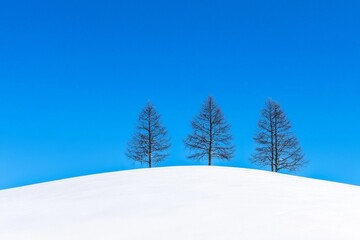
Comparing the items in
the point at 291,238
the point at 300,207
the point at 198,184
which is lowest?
the point at 291,238

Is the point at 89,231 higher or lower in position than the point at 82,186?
lower

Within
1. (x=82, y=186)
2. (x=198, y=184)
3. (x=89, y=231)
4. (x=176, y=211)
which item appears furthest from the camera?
(x=82, y=186)

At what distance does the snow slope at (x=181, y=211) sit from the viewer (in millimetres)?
6547

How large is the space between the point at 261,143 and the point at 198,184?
14.9 metres

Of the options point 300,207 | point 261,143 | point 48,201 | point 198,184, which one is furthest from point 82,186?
point 261,143

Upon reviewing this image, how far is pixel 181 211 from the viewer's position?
7.94m

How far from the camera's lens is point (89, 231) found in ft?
22.4

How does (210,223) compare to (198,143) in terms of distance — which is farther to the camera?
(198,143)

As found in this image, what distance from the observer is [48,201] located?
33.5 feet

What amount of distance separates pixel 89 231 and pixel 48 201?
400 centimetres

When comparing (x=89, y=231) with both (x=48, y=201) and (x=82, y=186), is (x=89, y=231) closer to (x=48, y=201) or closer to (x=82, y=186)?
(x=48, y=201)

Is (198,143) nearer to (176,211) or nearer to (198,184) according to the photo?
(198,184)

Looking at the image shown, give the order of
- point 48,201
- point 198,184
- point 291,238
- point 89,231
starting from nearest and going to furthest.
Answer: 1. point 291,238
2. point 89,231
3. point 48,201
4. point 198,184

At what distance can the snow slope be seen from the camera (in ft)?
21.5
